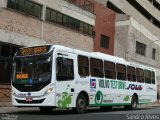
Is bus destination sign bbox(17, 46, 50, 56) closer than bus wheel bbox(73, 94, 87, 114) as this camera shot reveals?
Yes

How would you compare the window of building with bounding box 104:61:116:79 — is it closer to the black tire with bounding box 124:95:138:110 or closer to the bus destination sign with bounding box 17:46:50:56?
the black tire with bounding box 124:95:138:110

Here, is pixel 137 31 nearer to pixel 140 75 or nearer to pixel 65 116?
pixel 140 75

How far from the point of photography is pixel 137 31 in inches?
2175

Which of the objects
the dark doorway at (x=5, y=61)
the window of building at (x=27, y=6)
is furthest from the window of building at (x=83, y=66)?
the window of building at (x=27, y=6)

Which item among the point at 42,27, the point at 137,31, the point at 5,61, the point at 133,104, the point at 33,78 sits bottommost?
the point at 133,104

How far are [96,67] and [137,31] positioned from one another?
34273 mm

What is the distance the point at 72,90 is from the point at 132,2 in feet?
150

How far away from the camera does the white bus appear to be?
18375mm

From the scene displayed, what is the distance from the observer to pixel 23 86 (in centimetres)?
1877

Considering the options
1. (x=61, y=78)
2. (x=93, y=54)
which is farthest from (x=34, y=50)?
(x=93, y=54)

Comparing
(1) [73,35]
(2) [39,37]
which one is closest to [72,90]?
(2) [39,37]

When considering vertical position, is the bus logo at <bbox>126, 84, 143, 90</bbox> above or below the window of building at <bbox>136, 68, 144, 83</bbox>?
below

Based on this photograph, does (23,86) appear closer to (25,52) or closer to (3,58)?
(25,52)

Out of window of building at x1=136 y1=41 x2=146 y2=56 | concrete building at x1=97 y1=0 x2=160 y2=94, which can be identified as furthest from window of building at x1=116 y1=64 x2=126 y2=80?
window of building at x1=136 y1=41 x2=146 y2=56
